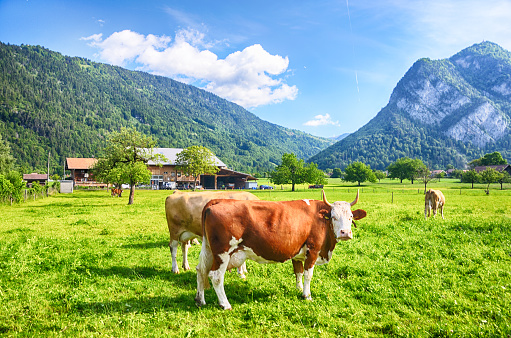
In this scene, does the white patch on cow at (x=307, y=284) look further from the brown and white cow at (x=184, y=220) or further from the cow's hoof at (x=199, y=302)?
the brown and white cow at (x=184, y=220)

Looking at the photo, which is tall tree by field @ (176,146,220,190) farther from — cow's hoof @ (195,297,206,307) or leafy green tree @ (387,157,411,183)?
leafy green tree @ (387,157,411,183)

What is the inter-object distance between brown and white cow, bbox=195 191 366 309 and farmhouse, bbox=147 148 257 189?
6923 cm

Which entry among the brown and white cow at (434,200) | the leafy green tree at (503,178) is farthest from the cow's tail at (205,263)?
the leafy green tree at (503,178)

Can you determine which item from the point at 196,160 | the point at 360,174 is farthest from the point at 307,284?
the point at 360,174

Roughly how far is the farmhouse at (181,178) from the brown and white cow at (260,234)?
227ft

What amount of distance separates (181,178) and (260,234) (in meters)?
78.8

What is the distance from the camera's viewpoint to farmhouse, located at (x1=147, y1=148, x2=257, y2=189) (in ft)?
257

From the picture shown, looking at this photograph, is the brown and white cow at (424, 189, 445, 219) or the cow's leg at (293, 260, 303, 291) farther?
the brown and white cow at (424, 189, 445, 219)

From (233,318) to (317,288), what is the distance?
2.37 m

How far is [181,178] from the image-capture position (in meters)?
81.0

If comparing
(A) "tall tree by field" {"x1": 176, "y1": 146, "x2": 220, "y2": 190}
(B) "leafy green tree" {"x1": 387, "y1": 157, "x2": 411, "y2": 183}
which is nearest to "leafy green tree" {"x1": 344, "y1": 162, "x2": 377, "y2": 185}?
(B) "leafy green tree" {"x1": 387, "y1": 157, "x2": 411, "y2": 183}

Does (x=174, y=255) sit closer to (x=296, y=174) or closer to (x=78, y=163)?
(x=296, y=174)

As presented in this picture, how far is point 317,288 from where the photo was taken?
6.54m

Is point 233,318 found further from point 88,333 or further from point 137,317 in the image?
point 88,333
